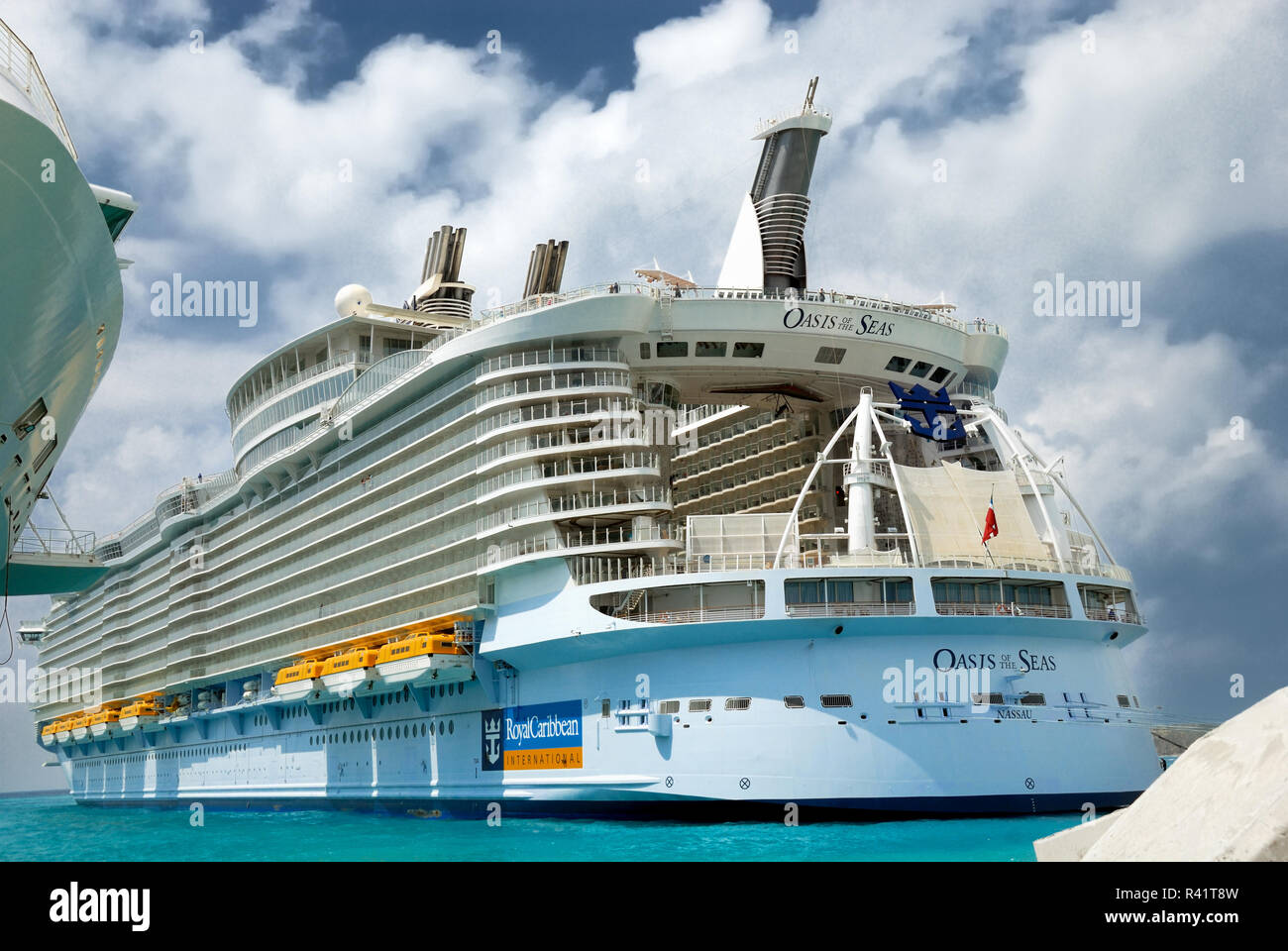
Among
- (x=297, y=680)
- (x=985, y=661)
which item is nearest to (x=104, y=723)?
(x=297, y=680)

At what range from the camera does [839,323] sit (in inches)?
1403

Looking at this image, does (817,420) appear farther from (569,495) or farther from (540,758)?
(540,758)

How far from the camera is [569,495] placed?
3369 centimetres

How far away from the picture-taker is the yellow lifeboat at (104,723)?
63.8 meters

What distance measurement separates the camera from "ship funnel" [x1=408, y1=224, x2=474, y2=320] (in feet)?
179

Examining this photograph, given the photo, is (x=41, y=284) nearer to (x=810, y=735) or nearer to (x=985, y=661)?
(x=810, y=735)

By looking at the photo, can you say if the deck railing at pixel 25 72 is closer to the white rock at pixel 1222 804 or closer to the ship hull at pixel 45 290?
the ship hull at pixel 45 290

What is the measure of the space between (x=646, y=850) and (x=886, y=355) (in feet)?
60.6

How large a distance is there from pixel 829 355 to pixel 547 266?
558 inches

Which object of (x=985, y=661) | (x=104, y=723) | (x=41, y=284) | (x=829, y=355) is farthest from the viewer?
(x=104, y=723)

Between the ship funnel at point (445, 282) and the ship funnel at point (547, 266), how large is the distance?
29.1 feet

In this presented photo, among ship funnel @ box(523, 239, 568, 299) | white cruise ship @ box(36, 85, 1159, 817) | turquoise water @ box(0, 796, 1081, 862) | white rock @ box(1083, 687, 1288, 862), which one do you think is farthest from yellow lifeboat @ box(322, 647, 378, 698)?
white rock @ box(1083, 687, 1288, 862)
